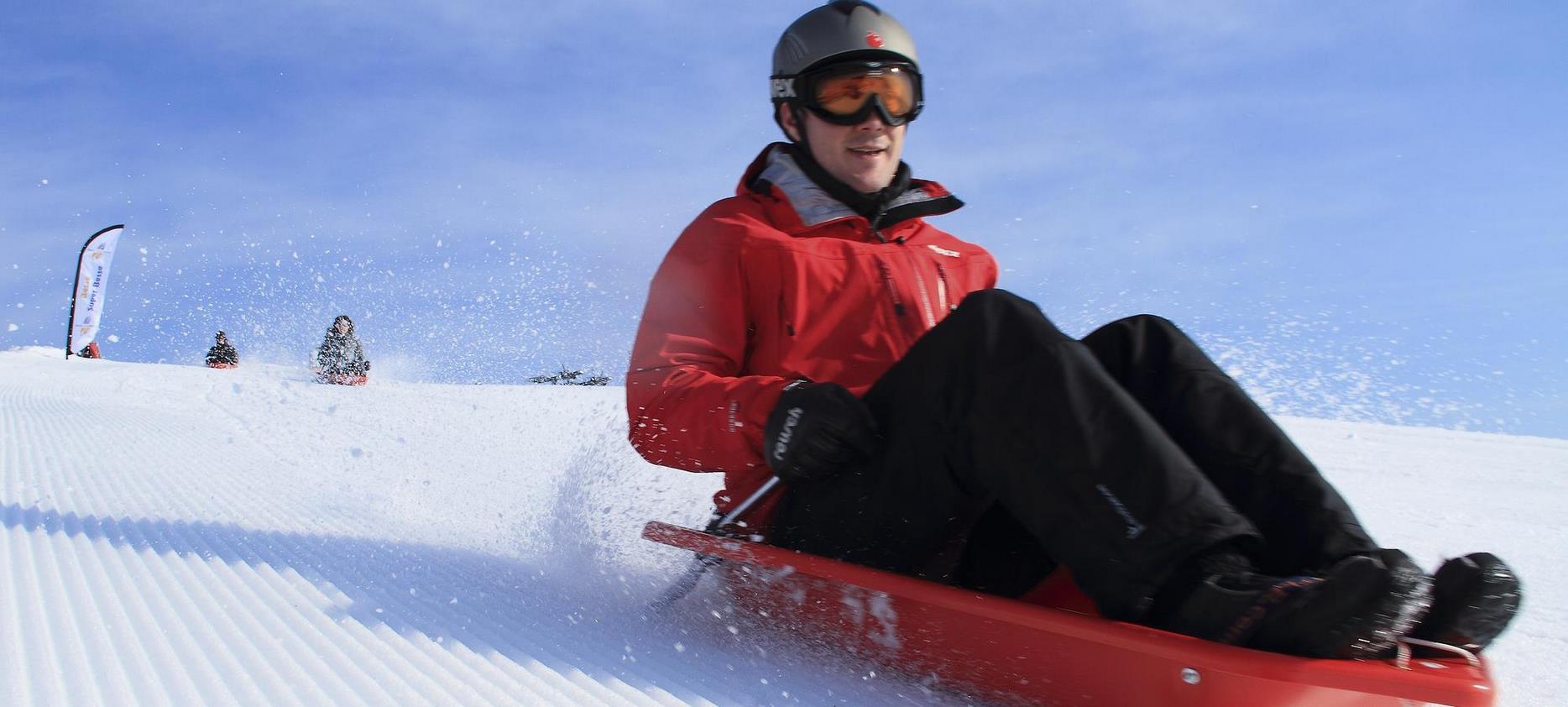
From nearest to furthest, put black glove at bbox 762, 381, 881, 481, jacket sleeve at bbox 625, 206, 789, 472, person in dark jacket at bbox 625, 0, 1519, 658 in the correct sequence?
person in dark jacket at bbox 625, 0, 1519, 658
black glove at bbox 762, 381, 881, 481
jacket sleeve at bbox 625, 206, 789, 472

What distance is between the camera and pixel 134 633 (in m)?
1.54

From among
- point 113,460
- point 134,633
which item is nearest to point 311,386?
point 113,460

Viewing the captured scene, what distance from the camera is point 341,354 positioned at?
11.3m

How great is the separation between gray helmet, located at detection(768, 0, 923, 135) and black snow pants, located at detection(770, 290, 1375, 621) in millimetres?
1073

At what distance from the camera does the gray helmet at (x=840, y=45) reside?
8.31 feet

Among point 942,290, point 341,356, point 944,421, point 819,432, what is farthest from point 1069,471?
point 341,356

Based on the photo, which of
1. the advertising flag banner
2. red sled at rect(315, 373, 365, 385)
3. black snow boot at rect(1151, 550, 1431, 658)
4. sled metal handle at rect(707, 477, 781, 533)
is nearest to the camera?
black snow boot at rect(1151, 550, 1431, 658)

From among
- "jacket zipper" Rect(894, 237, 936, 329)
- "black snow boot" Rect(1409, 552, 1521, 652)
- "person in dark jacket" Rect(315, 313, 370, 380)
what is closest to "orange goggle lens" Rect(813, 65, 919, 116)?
"jacket zipper" Rect(894, 237, 936, 329)

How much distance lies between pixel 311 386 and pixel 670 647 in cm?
788

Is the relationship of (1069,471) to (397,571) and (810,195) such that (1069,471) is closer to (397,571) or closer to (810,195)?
(810,195)

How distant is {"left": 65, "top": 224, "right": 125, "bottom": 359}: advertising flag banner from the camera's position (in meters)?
16.8

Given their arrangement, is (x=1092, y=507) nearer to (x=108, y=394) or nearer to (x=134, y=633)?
(x=134, y=633)

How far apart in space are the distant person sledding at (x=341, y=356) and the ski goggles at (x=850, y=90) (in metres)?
8.89

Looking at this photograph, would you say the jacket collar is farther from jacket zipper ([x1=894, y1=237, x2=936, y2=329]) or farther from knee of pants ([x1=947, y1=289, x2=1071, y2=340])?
knee of pants ([x1=947, y1=289, x2=1071, y2=340])
